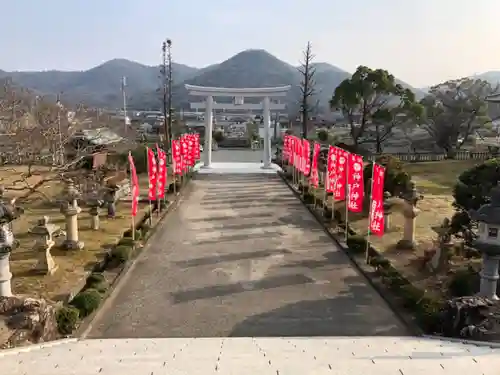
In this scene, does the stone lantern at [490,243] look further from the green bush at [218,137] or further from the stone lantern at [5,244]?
the green bush at [218,137]

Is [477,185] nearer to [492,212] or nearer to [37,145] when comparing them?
[492,212]

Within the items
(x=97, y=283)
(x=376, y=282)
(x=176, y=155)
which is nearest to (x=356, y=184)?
(x=376, y=282)

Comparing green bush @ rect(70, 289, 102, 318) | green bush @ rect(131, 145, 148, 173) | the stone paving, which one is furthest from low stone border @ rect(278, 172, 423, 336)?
green bush @ rect(131, 145, 148, 173)

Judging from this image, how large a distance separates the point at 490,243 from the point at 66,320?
30.5 ft

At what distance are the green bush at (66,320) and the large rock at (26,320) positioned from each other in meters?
0.12

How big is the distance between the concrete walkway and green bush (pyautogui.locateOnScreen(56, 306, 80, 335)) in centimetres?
45

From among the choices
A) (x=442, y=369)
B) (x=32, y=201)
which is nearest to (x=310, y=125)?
(x=32, y=201)

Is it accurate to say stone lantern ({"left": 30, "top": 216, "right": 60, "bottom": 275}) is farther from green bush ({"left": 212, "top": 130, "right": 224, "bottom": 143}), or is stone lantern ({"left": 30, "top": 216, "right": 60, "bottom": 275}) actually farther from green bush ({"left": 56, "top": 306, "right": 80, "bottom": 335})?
green bush ({"left": 212, "top": 130, "right": 224, "bottom": 143})

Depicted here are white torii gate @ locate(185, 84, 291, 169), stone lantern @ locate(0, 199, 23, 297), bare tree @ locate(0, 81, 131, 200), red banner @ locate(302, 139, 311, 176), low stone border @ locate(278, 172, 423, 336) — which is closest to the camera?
stone lantern @ locate(0, 199, 23, 297)

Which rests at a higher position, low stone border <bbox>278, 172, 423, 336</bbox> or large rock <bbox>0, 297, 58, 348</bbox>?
large rock <bbox>0, 297, 58, 348</bbox>

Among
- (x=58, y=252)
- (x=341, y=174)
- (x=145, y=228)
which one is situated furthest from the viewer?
(x=341, y=174)

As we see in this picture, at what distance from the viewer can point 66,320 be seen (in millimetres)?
10289

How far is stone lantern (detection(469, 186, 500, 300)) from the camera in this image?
405 inches

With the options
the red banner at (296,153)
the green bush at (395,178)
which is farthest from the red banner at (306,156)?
the green bush at (395,178)
